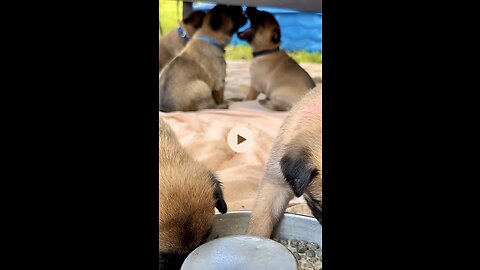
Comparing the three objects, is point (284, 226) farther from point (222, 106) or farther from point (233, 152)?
point (222, 106)

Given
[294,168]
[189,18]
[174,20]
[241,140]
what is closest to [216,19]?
[189,18]

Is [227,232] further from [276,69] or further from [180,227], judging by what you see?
[276,69]

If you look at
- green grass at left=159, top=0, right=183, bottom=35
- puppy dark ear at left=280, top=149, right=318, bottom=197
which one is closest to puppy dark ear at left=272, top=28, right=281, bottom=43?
green grass at left=159, top=0, right=183, bottom=35

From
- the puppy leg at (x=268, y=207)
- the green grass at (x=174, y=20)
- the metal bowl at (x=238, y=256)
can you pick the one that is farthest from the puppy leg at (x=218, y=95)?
the metal bowl at (x=238, y=256)

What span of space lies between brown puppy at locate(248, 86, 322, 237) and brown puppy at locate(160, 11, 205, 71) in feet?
1.29

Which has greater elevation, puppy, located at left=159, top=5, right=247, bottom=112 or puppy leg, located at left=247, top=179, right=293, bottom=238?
puppy, located at left=159, top=5, right=247, bottom=112

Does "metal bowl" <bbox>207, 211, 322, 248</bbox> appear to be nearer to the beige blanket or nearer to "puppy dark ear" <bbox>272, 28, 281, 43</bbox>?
the beige blanket

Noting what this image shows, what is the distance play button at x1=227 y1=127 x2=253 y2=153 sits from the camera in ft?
3.73

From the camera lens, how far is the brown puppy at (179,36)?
1289 millimetres

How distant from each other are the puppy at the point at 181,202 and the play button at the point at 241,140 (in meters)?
0.10

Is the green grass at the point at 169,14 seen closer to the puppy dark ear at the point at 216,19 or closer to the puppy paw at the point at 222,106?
the puppy dark ear at the point at 216,19

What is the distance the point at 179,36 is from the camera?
1630 mm

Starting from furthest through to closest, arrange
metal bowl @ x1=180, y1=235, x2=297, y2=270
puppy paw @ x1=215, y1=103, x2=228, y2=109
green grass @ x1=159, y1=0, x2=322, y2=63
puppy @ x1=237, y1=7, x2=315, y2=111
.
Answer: puppy paw @ x1=215, y1=103, x2=228, y2=109, puppy @ x1=237, y1=7, x2=315, y2=111, green grass @ x1=159, y1=0, x2=322, y2=63, metal bowl @ x1=180, y1=235, x2=297, y2=270
